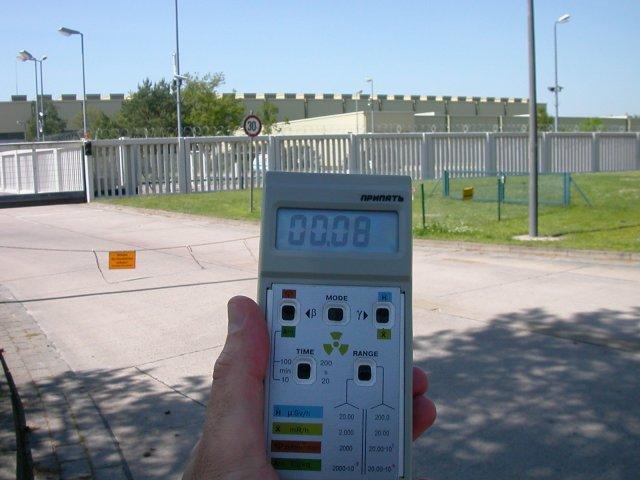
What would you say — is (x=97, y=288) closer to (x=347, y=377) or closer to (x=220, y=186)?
(x=347, y=377)

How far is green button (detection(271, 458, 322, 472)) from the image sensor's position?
191cm

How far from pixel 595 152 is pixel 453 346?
33.2m

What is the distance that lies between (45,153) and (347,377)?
31.5m

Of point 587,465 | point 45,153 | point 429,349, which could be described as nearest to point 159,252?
point 429,349

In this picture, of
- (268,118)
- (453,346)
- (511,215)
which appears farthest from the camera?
(268,118)

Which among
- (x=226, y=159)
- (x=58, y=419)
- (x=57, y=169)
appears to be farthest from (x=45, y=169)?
(x=58, y=419)

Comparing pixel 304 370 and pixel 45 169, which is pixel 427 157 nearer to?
pixel 45 169

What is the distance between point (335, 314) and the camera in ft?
6.47

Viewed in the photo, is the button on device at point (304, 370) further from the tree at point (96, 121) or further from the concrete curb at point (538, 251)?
the tree at point (96, 121)

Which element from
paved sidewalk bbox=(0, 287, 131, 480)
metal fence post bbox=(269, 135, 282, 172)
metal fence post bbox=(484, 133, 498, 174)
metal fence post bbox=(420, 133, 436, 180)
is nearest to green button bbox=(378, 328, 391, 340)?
paved sidewalk bbox=(0, 287, 131, 480)

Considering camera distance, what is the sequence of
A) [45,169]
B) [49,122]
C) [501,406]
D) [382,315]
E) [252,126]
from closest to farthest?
[382,315] → [501,406] → [252,126] → [45,169] → [49,122]

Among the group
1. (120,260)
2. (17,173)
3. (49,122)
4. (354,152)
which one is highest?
(49,122)

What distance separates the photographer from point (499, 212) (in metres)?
18.8

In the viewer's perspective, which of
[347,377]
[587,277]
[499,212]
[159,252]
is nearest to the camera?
[347,377]
